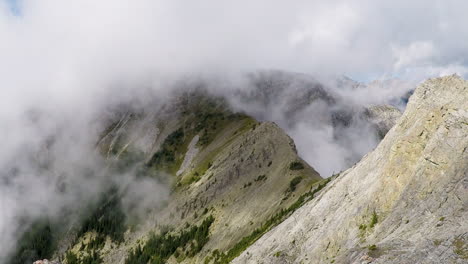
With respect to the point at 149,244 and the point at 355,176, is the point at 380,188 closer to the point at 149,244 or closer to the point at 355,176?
the point at 355,176

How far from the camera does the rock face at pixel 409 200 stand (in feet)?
152

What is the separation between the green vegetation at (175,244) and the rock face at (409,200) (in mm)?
91968

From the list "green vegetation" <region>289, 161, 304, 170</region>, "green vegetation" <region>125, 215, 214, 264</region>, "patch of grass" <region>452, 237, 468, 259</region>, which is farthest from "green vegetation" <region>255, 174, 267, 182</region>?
"patch of grass" <region>452, 237, 468, 259</region>

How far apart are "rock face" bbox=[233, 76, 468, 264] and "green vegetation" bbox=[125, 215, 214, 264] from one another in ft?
302

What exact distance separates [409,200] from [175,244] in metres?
143

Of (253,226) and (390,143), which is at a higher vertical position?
(390,143)

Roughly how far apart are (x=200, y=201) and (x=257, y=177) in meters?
35.0

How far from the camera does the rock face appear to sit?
152 ft

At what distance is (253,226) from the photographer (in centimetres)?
14012

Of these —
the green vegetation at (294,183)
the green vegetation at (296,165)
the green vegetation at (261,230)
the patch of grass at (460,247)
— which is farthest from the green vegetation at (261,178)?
the patch of grass at (460,247)

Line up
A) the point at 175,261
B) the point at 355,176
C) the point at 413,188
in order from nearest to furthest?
1. the point at 413,188
2. the point at 355,176
3. the point at 175,261

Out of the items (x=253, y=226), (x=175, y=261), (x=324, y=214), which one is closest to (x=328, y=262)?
(x=324, y=214)

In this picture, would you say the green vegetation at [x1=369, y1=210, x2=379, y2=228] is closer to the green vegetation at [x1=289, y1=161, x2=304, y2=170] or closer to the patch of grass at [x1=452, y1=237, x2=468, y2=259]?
the patch of grass at [x1=452, y1=237, x2=468, y2=259]

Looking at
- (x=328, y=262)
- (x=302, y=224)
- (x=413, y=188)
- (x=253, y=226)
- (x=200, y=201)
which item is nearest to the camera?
(x=413, y=188)
